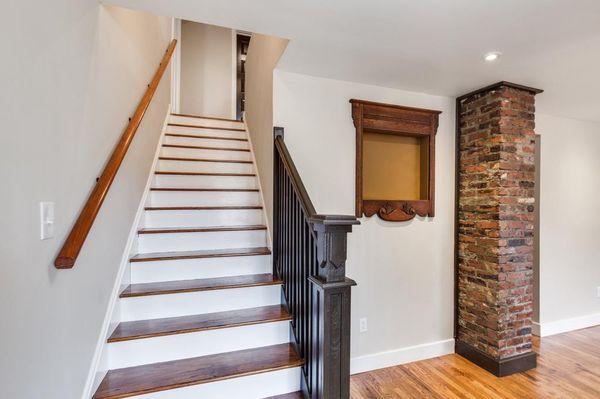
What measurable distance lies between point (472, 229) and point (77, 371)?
290 cm

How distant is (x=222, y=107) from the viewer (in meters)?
5.50

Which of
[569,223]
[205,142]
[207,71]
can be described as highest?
[207,71]

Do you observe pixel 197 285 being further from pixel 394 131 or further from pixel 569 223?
pixel 569 223

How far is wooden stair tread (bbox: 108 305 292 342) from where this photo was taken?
5.81ft

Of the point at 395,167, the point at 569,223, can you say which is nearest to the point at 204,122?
the point at 395,167

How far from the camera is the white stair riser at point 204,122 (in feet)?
13.3

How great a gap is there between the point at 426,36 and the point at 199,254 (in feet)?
6.86

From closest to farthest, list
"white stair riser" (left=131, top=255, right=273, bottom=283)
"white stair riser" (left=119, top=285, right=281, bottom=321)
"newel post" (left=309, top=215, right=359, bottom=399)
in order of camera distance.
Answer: "newel post" (left=309, top=215, right=359, bottom=399) < "white stair riser" (left=119, top=285, right=281, bottom=321) < "white stair riser" (left=131, top=255, right=273, bottom=283)

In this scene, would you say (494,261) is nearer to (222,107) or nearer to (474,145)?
(474,145)

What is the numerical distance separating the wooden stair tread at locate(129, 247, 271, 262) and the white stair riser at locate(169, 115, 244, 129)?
2.18 meters

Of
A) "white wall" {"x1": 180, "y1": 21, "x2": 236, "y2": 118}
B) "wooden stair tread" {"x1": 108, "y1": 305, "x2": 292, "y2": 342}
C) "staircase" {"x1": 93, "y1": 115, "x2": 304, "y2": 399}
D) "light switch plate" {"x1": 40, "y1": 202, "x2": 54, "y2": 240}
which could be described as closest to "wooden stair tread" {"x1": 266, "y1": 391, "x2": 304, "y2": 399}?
"staircase" {"x1": 93, "y1": 115, "x2": 304, "y2": 399}

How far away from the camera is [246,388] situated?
1.70 metres

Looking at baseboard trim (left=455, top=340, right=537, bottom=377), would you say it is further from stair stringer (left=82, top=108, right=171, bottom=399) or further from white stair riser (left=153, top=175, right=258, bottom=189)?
stair stringer (left=82, top=108, right=171, bottom=399)

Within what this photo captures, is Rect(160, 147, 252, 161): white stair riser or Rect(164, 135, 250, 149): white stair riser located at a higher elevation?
Rect(164, 135, 250, 149): white stair riser
